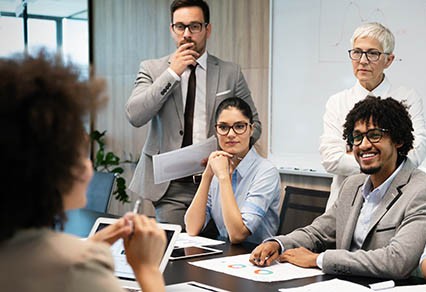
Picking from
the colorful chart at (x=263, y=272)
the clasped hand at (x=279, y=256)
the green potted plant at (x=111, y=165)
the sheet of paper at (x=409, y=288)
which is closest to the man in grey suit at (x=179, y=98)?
the clasped hand at (x=279, y=256)

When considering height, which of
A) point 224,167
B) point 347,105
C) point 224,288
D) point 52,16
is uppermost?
point 52,16

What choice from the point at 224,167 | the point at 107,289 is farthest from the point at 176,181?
the point at 107,289

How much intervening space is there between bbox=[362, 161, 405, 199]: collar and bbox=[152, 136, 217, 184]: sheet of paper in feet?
2.85

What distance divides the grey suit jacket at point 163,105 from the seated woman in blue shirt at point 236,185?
19cm

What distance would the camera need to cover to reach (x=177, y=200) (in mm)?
3119

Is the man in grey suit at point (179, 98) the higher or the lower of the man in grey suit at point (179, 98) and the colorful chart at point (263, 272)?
the higher

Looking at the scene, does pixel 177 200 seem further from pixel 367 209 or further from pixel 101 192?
pixel 367 209

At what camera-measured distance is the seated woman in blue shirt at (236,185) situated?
281 centimetres

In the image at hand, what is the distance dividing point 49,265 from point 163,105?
89.7 inches

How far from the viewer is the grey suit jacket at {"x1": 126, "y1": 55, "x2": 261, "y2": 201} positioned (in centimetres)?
305

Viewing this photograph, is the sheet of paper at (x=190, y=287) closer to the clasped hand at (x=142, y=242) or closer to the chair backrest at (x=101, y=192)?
the clasped hand at (x=142, y=242)

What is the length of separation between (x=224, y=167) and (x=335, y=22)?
176 centimetres

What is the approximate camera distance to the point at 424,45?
3.71 meters

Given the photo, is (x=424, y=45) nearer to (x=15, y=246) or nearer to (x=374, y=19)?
(x=374, y=19)
